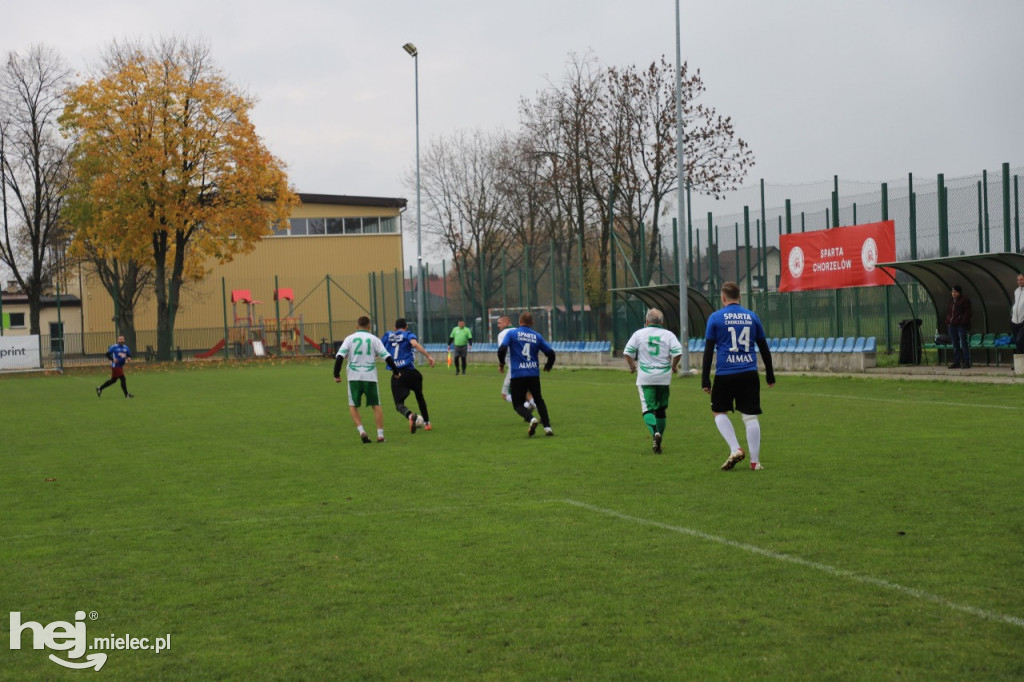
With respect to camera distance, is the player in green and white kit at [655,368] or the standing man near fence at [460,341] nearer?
the player in green and white kit at [655,368]

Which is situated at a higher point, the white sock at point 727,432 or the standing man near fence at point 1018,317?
the standing man near fence at point 1018,317

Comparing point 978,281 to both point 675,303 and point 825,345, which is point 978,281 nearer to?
point 825,345

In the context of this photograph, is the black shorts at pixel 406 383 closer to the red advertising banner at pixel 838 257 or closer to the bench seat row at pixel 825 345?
the bench seat row at pixel 825 345

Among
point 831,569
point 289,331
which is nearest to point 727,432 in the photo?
point 831,569

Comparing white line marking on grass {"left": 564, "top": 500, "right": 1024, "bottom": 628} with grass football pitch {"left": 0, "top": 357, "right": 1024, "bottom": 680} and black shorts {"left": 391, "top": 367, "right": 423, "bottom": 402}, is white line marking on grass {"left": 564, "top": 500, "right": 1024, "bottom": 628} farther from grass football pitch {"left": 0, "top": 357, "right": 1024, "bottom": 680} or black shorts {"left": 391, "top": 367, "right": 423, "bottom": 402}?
black shorts {"left": 391, "top": 367, "right": 423, "bottom": 402}

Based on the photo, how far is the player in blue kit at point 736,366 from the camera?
35.7 feet

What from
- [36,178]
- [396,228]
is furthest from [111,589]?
[396,228]

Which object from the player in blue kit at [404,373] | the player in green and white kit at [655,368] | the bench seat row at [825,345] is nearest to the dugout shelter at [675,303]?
the bench seat row at [825,345]

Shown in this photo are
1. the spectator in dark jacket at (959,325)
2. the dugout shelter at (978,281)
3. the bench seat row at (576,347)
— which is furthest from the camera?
the bench seat row at (576,347)

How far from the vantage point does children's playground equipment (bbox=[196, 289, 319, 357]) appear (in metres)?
54.8

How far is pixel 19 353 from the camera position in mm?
41031

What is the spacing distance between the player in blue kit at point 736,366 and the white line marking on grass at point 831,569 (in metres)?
2.62

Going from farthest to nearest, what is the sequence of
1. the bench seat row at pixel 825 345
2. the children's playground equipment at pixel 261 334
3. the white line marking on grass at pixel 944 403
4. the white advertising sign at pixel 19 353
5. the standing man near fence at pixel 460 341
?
the children's playground equipment at pixel 261 334 < the white advertising sign at pixel 19 353 < the standing man near fence at pixel 460 341 < the bench seat row at pixel 825 345 < the white line marking on grass at pixel 944 403

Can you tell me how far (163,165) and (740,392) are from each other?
37.9m
